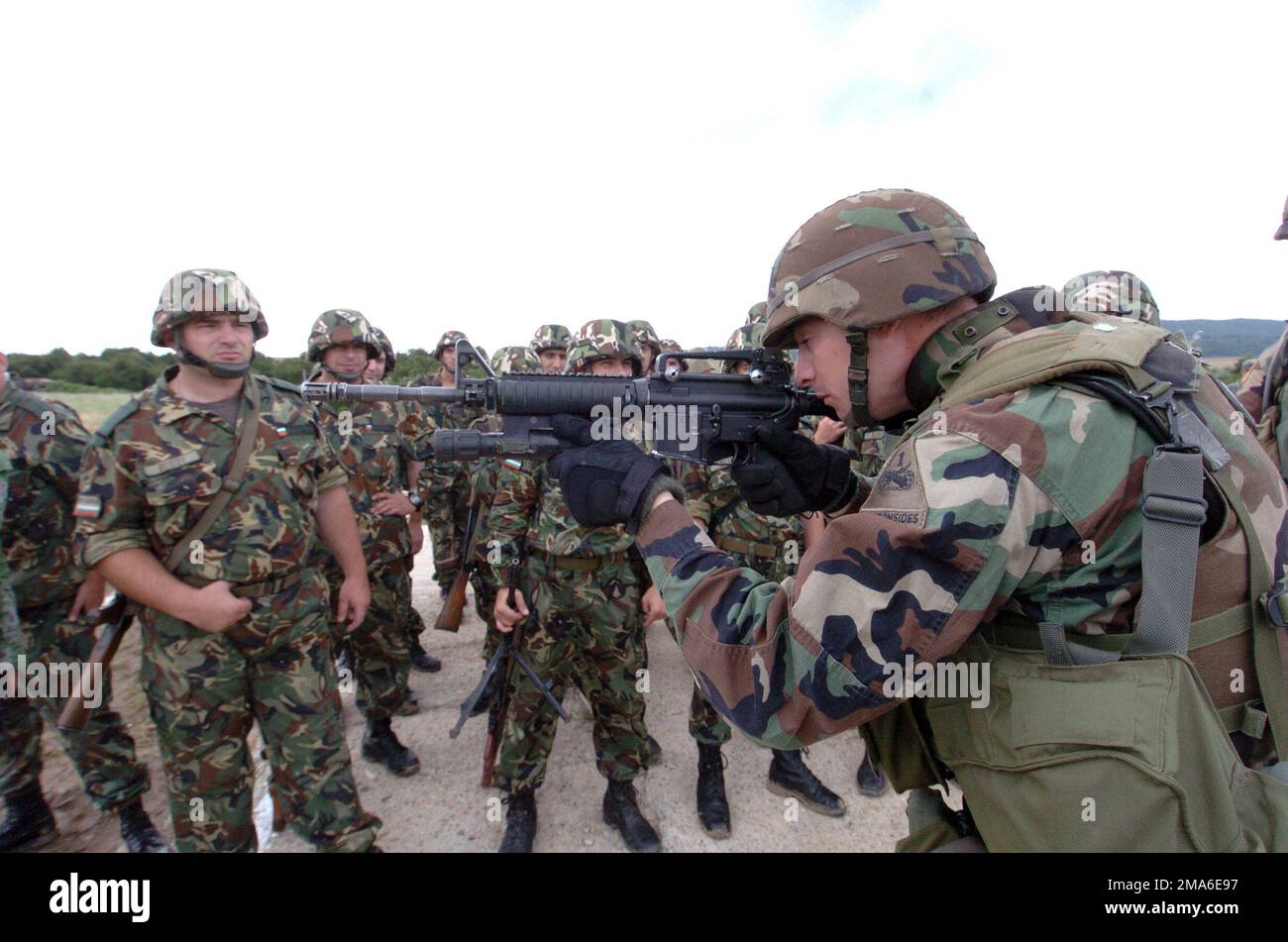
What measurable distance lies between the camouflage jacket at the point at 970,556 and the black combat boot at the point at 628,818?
2693 millimetres

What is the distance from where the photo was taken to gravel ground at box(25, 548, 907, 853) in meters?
3.67

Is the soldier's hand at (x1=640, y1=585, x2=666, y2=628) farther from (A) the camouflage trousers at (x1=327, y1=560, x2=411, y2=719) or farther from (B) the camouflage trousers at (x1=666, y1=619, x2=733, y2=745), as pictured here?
(A) the camouflage trousers at (x1=327, y1=560, x2=411, y2=719)

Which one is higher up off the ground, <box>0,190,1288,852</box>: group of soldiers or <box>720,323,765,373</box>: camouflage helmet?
<box>720,323,765,373</box>: camouflage helmet

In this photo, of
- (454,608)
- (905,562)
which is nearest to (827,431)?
(905,562)

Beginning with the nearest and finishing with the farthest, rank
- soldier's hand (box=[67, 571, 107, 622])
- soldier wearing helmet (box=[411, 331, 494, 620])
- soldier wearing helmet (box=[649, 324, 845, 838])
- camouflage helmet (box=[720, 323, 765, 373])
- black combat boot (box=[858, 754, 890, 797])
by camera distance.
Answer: soldier's hand (box=[67, 571, 107, 622]), soldier wearing helmet (box=[649, 324, 845, 838]), black combat boot (box=[858, 754, 890, 797]), camouflage helmet (box=[720, 323, 765, 373]), soldier wearing helmet (box=[411, 331, 494, 620])

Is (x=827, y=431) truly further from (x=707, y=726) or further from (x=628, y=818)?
(x=628, y=818)

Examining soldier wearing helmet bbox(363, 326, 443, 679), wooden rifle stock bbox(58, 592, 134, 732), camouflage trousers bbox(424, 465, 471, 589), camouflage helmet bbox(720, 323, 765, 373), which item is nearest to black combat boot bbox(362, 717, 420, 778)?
soldier wearing helmet bbox(363, 326, 443, 679)

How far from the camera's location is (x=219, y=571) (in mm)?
2865

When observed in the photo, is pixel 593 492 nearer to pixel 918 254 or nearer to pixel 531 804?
pixel 918 254

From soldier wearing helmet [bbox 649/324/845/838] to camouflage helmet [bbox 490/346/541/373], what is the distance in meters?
3.16

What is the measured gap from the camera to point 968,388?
1.42m

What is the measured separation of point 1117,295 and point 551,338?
5102mm

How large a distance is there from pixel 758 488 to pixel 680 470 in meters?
1.95
